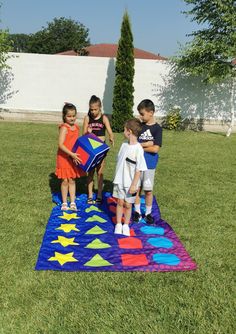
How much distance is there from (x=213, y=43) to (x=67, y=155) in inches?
378

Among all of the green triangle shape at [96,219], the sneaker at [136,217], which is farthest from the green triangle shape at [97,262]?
the sneaker at [136,217]

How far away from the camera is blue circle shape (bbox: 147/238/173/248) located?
14.8ft

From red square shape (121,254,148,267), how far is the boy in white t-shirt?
64 cm

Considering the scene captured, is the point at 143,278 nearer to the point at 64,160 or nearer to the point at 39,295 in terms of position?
the point at 39,295

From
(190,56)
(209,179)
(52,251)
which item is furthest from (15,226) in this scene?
(190,56)

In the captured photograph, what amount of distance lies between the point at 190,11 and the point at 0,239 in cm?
1194

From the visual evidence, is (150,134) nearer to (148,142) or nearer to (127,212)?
(148,142)

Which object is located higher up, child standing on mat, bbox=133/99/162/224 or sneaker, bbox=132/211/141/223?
child standing on mat, bbox=133/99/162/224

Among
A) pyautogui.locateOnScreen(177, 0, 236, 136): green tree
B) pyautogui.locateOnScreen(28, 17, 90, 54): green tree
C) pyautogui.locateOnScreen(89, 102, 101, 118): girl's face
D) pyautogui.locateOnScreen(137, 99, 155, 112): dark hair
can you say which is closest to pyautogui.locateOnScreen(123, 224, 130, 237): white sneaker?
pyautogui.locateOnScreen(137, 99, 155, 112): dark hair

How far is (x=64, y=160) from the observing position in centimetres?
562

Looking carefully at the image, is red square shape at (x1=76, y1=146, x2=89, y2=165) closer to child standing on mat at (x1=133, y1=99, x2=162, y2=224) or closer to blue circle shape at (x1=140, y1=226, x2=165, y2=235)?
child standing on mat at (x1=133, y1=99, x2=162, y2=224)

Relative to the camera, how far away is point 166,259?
13.5ft

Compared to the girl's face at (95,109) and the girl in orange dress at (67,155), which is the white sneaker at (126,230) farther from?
the girl's face at (95,109)

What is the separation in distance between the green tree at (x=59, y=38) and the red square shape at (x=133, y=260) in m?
58.9
